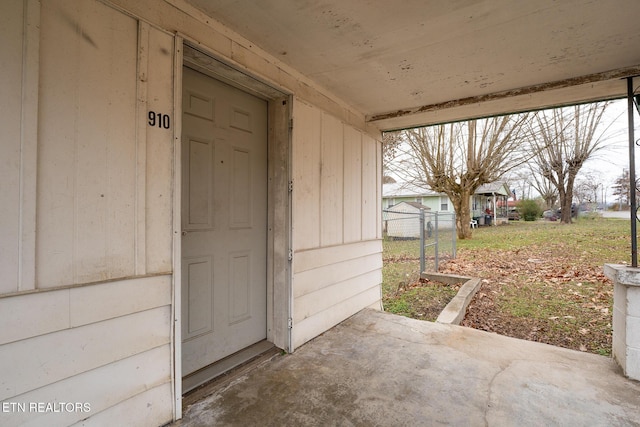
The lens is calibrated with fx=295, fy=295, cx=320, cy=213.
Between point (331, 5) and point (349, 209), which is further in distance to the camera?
point (349, 209)

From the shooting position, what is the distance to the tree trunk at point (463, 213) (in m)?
10.6

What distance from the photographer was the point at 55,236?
1289mm

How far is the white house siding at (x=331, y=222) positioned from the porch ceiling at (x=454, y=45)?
20.4 inches

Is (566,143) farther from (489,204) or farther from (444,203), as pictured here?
(489,204)

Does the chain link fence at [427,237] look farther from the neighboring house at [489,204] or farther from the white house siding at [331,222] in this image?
the neighboring house at [489,204]

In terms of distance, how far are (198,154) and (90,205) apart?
0.86 meters

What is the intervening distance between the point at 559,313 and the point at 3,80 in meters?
5.52

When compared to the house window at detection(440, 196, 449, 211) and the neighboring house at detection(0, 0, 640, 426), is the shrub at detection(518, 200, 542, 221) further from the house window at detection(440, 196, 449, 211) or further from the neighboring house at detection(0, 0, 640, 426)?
the neighboring house at detection(0, 0, 640, 426)

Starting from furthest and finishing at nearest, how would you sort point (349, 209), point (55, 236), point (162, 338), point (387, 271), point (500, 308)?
point (387, 271) < point (500, 308) < point (349, 209) < point (162, 338) < point (55, 236)

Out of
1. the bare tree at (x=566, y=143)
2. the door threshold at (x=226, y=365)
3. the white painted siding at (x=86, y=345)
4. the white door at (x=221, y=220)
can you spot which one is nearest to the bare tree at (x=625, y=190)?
the bare tree at (x=566, y=143)

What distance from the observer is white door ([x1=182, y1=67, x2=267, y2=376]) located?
208cm

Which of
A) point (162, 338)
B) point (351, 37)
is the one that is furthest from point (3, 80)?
point (351, 37)

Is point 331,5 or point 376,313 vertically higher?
point 331,5

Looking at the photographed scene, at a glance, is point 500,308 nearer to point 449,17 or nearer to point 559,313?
point 559,313
